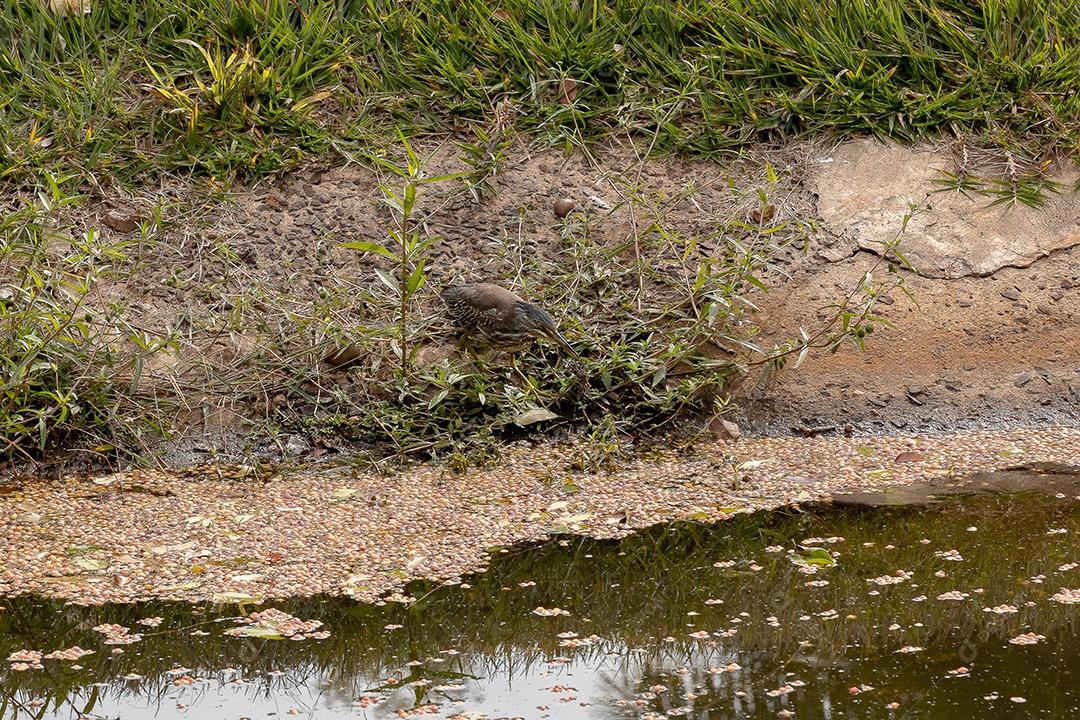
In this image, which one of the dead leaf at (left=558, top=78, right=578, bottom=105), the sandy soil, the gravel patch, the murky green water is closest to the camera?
the murky green water

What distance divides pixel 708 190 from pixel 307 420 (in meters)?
1.78

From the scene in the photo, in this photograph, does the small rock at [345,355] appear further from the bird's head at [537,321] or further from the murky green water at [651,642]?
the murky green water at [651,642]

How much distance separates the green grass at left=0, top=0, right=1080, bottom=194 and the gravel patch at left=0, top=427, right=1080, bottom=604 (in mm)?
1418

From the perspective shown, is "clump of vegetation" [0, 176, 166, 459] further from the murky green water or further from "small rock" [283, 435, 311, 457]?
the murky green water

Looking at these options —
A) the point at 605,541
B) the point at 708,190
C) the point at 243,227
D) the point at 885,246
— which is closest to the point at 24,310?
the point at 243,227

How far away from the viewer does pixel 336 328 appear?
4477mm

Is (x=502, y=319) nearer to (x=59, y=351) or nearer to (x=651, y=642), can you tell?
(x=59, y=351)

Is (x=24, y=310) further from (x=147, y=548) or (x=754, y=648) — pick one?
(x=754, y=648)

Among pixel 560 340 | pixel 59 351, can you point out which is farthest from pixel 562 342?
pixel 59 351

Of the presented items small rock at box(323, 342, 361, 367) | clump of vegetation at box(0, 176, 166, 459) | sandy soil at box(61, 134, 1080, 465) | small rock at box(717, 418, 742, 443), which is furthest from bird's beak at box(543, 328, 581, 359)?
clump of vegetation at box(0, 176, 166, 459)

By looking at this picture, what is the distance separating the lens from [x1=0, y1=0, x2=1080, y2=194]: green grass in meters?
5.11

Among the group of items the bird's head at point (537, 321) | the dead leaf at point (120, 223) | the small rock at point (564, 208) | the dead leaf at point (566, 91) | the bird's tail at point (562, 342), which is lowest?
the bird's tail at point (562, 342)

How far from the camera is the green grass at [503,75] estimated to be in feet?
16.8

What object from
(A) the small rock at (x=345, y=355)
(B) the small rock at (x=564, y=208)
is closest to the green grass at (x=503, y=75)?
(B) the small rock at (x=564, y=208)
